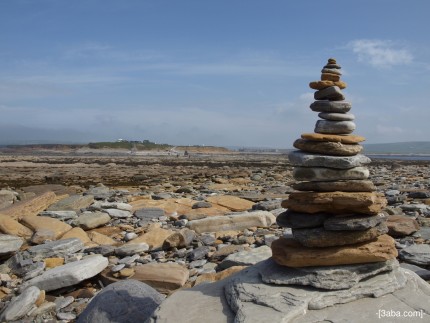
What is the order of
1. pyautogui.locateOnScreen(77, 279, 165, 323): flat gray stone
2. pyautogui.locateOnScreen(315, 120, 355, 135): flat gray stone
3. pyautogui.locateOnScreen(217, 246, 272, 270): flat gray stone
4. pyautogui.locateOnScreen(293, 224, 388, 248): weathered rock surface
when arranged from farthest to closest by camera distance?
pyautogui.locateOnScreen(217, 246, 272, 270): flat gray stone, pyautogui.locateOnScreen(315, 120, 355, 135): flat gray stone, pyautogui.locateOnScreen(77, 279, 165, 323): flat gray stone, pyautogui.locateOnScreen(293, 224, 388, 248): weathered rock surface

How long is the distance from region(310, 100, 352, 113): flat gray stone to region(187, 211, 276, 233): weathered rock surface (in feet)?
25.5

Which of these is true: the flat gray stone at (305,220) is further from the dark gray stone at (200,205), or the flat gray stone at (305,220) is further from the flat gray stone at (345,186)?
the dark gray stone at (200,205)

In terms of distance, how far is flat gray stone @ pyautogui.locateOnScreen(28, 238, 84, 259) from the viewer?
10.5m

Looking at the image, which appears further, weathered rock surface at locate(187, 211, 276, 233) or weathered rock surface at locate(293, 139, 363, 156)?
weathered rock surface at locate(187, 211, 276, 233)

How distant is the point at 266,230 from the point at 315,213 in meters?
7.28

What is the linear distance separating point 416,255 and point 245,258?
13.0 ft

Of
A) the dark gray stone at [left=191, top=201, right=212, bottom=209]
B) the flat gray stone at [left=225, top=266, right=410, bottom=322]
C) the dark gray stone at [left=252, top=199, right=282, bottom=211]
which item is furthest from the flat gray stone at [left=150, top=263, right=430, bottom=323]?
the dark gray stone at [left=191, top=201, right=212, bottom=209]

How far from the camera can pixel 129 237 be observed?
12.8 m

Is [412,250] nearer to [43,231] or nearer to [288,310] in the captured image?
[288,310]

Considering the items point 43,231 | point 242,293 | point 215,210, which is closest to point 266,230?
point 215,210

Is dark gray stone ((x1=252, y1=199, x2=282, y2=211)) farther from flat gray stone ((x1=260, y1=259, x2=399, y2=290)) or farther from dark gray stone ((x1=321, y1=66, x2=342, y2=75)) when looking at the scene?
dark gray stone ((x1=321, y1=66, x2=342, y2=75))

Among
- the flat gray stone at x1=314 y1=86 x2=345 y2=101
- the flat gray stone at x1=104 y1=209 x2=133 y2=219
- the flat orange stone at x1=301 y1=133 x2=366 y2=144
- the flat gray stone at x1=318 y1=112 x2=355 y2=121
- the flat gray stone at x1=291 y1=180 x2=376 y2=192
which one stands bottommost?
the flat gray stone at x1=104 y1=209 x2=133 y2=219

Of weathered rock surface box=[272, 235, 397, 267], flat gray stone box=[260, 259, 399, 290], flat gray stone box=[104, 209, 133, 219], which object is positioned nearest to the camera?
flat gray stone box=[260, 259, 399, 290]

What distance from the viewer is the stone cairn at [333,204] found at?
6121 mm
